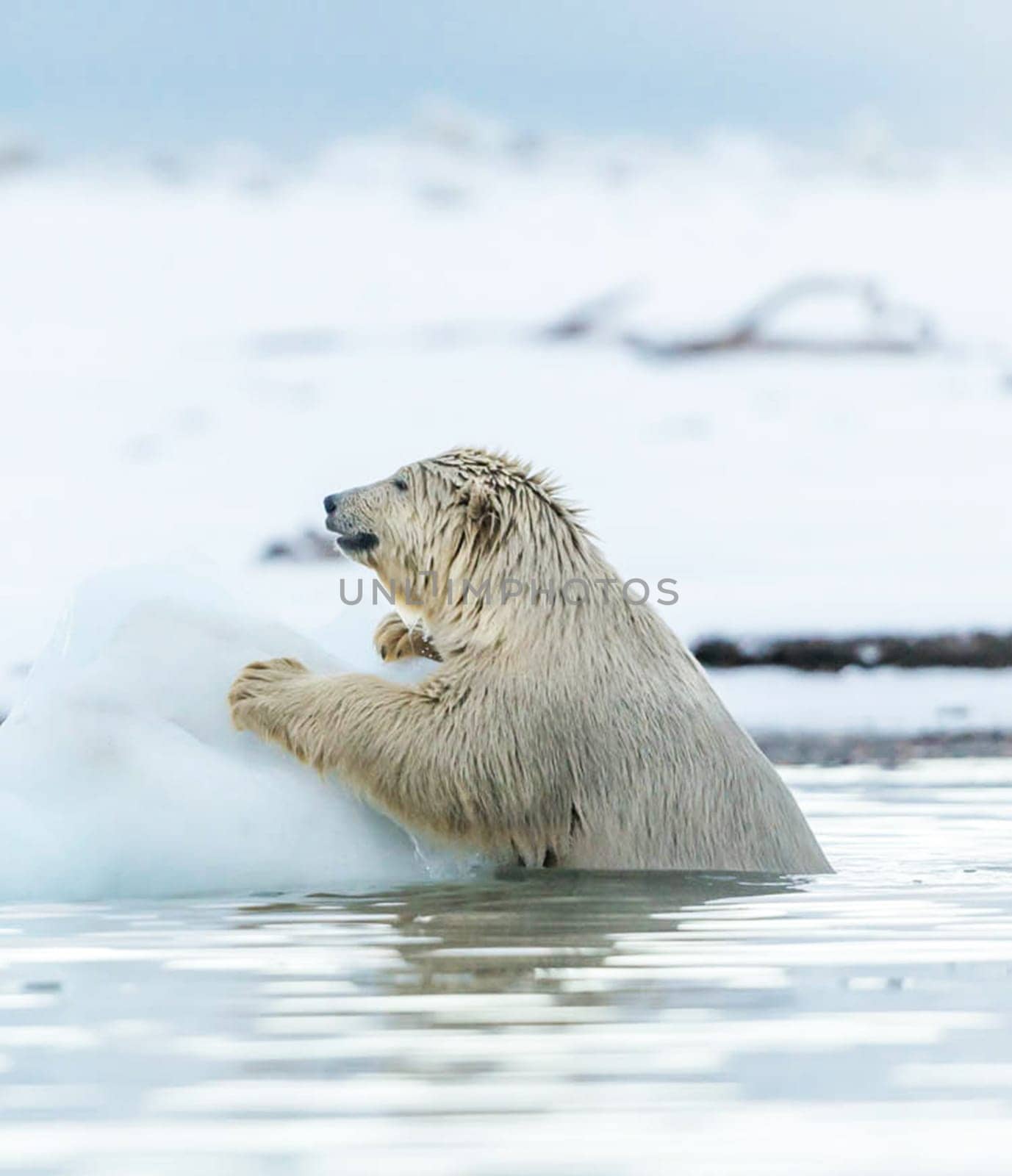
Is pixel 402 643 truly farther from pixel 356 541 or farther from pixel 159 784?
pixel 159 784

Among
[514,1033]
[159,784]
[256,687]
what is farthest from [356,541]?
[514,1033]

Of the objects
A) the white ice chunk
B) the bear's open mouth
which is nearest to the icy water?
the white ice chunk

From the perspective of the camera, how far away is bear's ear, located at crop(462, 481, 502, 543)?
743 cm

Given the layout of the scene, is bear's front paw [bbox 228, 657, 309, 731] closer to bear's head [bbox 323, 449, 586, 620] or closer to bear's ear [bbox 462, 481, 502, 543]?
bear's head [bbox 323, 449, 586, 620]

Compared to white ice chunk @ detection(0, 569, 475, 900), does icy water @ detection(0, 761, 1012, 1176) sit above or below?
below

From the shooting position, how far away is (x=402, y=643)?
776 centimetres

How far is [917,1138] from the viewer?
3426 mm

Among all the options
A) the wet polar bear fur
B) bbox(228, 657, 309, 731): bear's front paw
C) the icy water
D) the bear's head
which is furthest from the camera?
the bear's head

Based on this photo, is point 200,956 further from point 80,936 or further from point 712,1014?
point 712,1014

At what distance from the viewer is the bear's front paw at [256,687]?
7098 mm

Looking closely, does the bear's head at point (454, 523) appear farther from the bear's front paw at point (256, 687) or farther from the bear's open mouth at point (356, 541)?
the bear's front paw at point (256, 687)

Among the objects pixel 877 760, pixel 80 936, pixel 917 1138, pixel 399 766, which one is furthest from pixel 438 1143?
pixel 877 760

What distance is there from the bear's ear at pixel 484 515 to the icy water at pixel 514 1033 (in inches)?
52.5

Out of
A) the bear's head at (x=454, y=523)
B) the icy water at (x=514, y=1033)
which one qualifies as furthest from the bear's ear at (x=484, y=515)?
the icy water at (x=514, y=1033)
